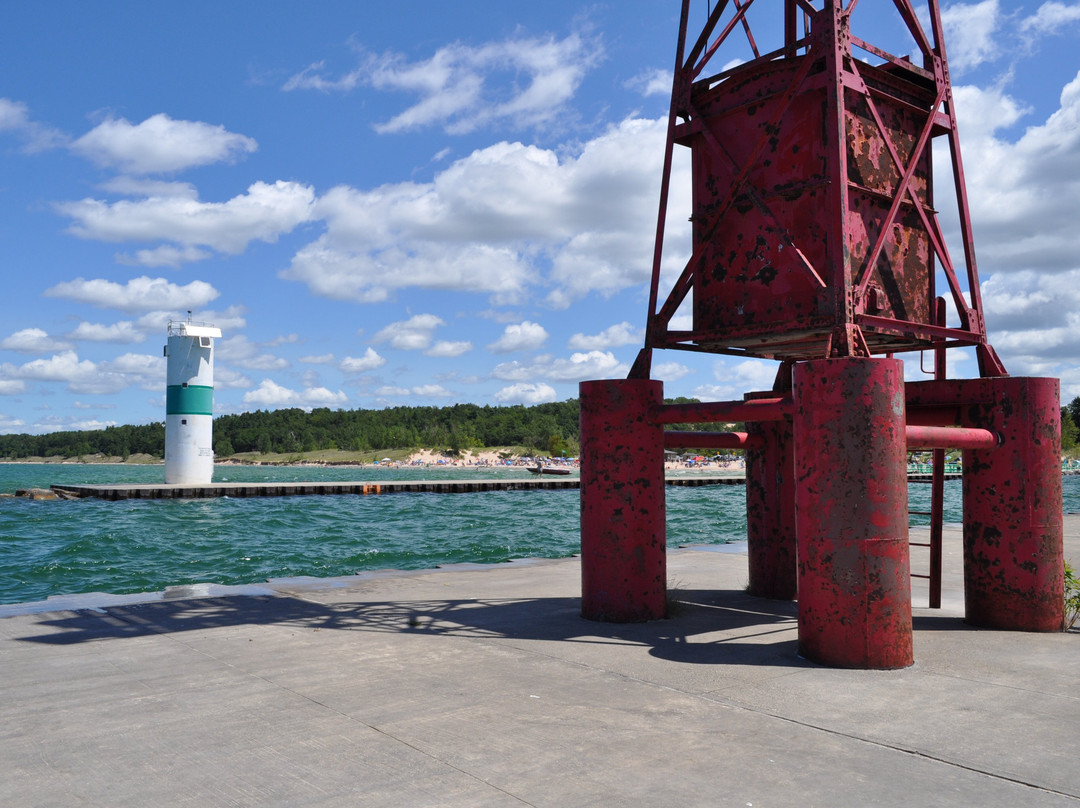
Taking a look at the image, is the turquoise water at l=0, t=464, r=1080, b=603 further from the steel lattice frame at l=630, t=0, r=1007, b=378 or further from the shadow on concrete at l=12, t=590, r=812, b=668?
the steel lattice frame at l=630, t=0, r=1007, b=378

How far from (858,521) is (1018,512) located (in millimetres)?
2511

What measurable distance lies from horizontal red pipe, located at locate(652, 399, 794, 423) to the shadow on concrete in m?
2.03

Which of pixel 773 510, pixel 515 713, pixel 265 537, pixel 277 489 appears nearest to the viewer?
pixel 515 713

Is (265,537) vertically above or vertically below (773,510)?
below

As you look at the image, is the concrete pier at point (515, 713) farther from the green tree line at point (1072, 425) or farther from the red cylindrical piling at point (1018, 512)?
the green tree line at point (1072, 425)

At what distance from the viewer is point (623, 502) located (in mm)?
8438

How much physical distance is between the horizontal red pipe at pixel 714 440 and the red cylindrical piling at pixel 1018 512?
2.25 meters

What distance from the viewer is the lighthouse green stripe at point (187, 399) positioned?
53.3 metres

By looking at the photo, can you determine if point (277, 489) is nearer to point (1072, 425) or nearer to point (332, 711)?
point (332, 711)

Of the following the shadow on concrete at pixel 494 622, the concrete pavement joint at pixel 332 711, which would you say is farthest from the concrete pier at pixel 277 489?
the concrete pavement joint at pixel 332 711

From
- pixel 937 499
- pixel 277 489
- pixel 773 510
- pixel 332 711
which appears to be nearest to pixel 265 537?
pixel 773 510

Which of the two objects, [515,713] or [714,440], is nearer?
[515,713]

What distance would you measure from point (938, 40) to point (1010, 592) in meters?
5.88

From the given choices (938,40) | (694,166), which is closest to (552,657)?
(694,166)
